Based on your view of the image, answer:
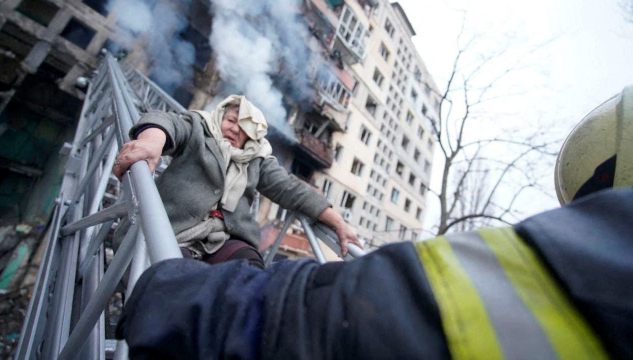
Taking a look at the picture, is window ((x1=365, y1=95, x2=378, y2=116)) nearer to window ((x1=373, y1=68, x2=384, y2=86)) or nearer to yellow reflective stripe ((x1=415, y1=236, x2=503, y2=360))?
window ((x1=373, y1=68, x2=384, y2=86))

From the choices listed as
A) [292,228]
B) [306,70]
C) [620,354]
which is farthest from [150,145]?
[306,70]

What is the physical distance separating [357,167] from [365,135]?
266 cm

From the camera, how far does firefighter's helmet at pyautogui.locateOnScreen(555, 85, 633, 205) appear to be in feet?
2.87

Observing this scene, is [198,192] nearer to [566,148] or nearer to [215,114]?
[215,114]

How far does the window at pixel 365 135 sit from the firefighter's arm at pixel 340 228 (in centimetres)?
1998

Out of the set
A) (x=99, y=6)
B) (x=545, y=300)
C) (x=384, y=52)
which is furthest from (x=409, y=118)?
(x=545, y=300)

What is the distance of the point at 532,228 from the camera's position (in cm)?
47

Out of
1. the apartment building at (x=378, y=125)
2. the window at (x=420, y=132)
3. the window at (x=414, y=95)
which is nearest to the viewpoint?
the apartment building at (x=378, y=125)

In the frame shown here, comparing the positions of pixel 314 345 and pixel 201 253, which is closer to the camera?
pixel 314 345

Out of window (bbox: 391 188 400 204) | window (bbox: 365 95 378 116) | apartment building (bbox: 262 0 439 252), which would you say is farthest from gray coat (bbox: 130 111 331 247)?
window (bbox: 391 188 400 204)

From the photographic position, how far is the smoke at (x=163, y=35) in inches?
400

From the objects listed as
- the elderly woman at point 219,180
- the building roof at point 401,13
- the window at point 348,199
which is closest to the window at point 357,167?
the window at point 348,199

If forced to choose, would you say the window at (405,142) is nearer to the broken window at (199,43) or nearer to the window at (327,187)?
the window at (327,187)

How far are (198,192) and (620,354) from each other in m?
1.76
